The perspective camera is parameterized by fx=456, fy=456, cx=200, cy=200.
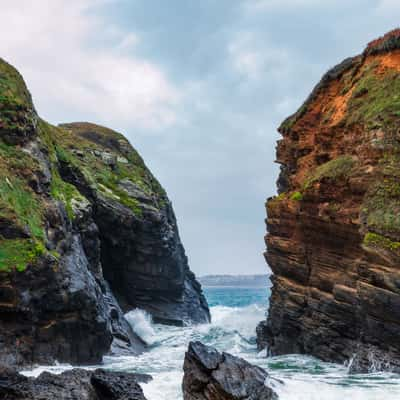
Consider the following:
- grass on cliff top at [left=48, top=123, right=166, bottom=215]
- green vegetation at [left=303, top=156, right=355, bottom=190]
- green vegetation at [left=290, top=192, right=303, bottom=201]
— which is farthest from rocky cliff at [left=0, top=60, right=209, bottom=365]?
green vegetation at [left=303, top=156, right=355, bottom=190]

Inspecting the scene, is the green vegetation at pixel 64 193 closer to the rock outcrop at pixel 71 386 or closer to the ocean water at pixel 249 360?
the ocean water at pixel 249 360

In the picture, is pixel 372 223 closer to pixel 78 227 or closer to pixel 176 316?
pixel 78 227

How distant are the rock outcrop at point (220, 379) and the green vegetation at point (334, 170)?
10.9m

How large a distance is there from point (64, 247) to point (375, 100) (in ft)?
56.4

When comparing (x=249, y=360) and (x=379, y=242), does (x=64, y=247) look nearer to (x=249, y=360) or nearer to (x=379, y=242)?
(x=249, y=360)

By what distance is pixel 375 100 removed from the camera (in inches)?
884

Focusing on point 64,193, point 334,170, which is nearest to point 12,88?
point 64,193

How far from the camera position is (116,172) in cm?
4341

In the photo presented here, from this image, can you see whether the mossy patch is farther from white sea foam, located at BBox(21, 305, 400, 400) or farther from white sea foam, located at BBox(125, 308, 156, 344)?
white sea foam, located at BBox(125, 308, 156, 344)

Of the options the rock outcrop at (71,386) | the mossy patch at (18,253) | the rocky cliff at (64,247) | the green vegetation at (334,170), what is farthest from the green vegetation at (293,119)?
the rock outcrop at (71,386)

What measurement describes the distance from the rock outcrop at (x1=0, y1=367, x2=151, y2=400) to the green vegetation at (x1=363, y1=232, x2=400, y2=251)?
1028 centimetres

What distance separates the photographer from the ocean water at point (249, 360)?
42.7 ft

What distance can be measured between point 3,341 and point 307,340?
14.0m

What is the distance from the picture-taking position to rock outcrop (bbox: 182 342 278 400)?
12.8 metres
